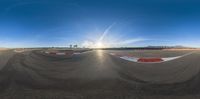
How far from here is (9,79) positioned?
10.2 metres

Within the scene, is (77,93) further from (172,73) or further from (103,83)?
(172,73)

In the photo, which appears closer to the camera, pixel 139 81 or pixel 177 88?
pixel 177 88

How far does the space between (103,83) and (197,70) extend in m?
4.82

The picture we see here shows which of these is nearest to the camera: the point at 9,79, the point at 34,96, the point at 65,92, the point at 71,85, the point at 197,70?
the point at 34,96

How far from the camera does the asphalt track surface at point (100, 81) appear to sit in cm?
782

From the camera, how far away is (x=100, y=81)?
388 inches

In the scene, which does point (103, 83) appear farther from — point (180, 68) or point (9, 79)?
point (180, 68)

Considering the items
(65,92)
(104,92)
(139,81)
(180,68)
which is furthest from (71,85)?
(180,68)

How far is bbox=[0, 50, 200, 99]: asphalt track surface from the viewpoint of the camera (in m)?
7.82

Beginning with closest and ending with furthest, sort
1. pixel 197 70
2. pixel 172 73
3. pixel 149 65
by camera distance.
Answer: pixel 172 73, pixel 197 70, pixel 149 65

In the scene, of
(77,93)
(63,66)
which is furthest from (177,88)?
(63,66)

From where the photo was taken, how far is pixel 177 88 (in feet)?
28.1

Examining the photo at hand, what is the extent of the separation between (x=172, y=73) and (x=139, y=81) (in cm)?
210

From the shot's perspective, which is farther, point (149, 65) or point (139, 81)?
point (149, 65)
